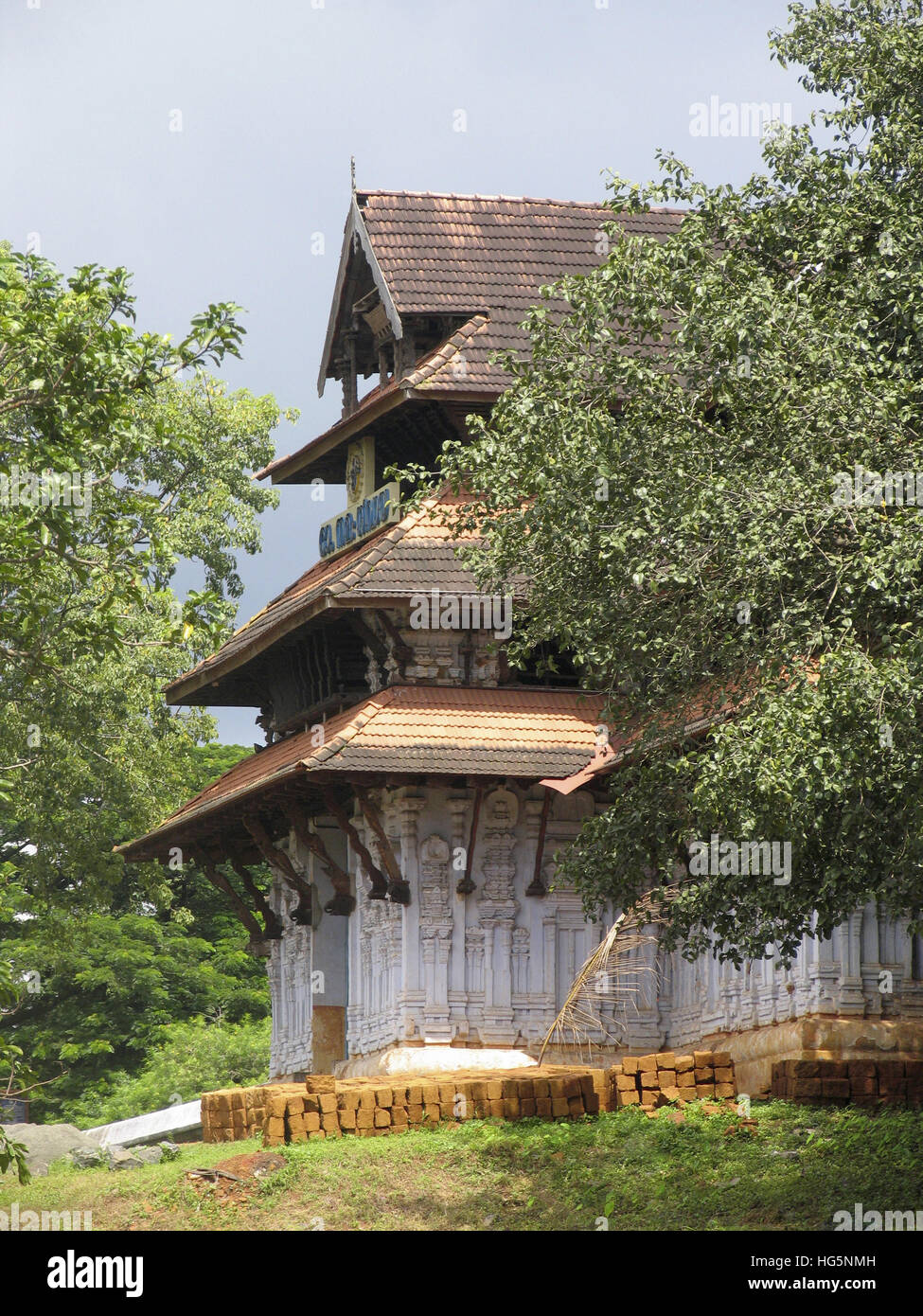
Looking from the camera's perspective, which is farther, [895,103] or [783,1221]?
[895,103]

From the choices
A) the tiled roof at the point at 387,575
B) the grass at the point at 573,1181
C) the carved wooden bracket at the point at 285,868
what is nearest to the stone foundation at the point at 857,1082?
the grass at the point at 573,1181

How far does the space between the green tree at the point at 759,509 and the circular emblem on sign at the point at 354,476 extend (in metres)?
10.8

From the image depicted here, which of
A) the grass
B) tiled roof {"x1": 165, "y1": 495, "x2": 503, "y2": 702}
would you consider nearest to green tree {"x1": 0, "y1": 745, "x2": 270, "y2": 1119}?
tiled roof {"x1": 165, "y1": 495, "x2": 503, "y2": 702}

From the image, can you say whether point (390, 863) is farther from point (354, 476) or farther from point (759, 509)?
point (759, 509)

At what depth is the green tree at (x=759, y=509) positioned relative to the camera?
14.9 meters

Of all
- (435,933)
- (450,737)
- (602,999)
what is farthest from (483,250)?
(602,999)

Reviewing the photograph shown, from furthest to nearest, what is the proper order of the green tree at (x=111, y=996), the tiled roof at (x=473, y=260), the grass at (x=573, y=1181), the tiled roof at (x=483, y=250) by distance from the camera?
the green tree at (x=111, y=996), the tiled roof at (x=483, y=250), the tiled roof at (x=473, y=260), the grass at (x=573, y=1181)

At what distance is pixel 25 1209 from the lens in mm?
18859

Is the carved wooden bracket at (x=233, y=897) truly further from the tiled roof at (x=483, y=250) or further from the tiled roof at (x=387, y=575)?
the tiled roof at (x=483, y=250)

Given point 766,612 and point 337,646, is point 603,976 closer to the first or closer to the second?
point 337,646

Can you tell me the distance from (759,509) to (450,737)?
9.53 meters

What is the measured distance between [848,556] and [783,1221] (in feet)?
17.7

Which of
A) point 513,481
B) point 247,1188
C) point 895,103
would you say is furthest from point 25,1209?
point 895,103

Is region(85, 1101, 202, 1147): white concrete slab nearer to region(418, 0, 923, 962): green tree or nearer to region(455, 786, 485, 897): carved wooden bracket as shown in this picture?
region(455, 786, 485, 897): carved wooden bracket
